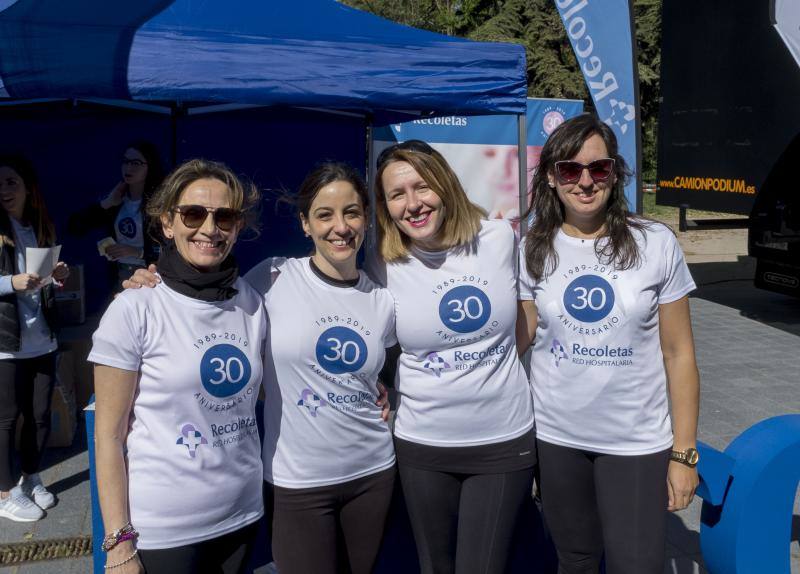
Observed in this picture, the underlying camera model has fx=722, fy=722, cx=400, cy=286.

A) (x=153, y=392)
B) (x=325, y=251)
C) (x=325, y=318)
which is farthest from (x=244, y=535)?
(x=325, y=251)

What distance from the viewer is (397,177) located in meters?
2.09

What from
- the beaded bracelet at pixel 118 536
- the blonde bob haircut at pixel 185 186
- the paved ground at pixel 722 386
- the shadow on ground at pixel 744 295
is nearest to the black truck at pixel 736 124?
the shadow on ground at pixel 744 295

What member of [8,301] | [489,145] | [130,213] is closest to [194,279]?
[8,301]

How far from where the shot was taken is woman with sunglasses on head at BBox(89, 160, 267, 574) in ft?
5.44

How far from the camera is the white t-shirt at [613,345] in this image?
2.00 m

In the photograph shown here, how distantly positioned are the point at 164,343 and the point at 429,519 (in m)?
0.92

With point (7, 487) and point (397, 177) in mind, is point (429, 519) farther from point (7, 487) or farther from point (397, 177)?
point (7, 487)

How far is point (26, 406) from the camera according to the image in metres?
3.44

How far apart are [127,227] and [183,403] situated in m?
3.10

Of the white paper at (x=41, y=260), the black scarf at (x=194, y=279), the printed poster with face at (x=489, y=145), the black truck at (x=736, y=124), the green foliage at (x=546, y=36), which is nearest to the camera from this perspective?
the black scarf at (x=194, y=279)

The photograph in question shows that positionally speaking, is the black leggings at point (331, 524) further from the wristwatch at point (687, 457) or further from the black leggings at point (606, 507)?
the wristwatch at point (687, 457)

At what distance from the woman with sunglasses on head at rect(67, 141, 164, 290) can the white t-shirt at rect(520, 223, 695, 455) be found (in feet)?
10.1

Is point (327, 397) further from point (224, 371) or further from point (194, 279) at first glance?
point (194, 279)

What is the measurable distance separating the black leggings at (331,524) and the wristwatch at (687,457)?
2.64 ft
